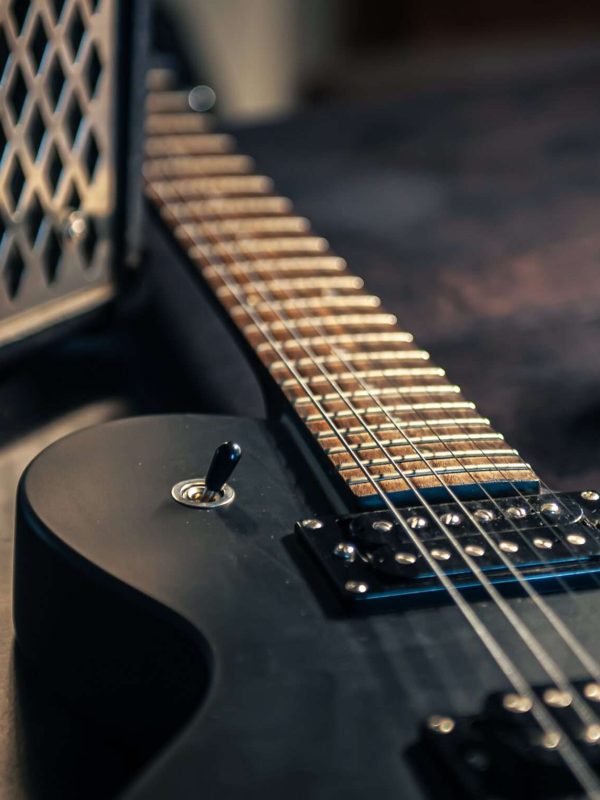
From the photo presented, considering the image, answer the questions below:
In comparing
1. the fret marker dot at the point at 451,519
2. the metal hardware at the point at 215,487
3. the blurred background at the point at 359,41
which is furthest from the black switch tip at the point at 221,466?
the blurred background at the point at 359,41

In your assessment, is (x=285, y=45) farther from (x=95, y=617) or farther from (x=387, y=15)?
(x=95, y=617)

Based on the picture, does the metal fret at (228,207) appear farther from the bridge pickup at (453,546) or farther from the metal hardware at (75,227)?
the bridge pickup at (453,546)

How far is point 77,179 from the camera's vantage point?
771 millimetres

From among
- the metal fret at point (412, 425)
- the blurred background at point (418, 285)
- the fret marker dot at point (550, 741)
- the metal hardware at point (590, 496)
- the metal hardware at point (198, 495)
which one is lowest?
the blurred background at point (418, 285)

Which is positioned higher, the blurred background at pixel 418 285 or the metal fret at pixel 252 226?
the metal fret at pixel 252 226

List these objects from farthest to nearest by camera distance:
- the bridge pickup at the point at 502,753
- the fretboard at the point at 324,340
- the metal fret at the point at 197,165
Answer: the metal fret at the point at 197,165 < the fretboard at the point at 324,340 < the bridge pickup at the point at 502,753

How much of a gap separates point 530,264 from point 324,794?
26.4 inches

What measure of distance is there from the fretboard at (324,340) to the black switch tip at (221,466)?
6cm

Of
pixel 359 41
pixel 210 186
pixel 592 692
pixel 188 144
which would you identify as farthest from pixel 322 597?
pixel 359 41

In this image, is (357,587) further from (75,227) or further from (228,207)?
(228,207)

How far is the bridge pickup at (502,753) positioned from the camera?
0.38 metres

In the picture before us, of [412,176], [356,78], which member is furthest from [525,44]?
[412,176]

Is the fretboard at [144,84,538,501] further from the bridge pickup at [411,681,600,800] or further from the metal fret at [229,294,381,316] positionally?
the bridge pickup at [411,681,600,800]

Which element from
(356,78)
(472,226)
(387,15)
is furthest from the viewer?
(387,15)
